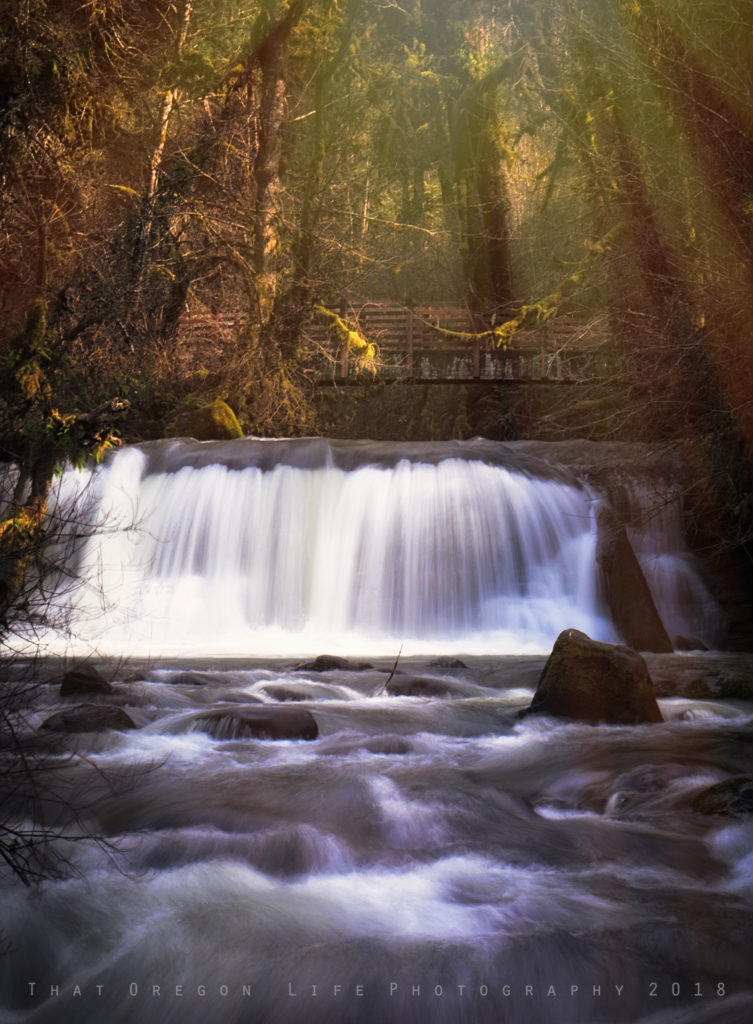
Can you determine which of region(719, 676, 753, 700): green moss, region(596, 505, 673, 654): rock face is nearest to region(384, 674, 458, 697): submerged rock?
region(719, 676, 753, 700): green moss

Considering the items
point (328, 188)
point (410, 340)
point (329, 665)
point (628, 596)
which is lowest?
point (329, 665)

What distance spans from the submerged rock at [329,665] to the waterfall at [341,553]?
1.77 meters

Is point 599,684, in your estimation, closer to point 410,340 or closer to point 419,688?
point 419,688

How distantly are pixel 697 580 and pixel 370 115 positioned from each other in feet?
63.8

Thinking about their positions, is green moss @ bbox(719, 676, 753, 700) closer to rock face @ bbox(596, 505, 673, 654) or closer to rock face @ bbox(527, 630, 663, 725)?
rock face @ bbox(527, 630, 663, 725)

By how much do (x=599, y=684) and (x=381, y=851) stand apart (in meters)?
2.92

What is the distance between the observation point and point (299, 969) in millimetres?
3484

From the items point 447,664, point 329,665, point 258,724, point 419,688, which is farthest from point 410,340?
point 258,724

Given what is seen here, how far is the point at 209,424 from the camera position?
1777 cm

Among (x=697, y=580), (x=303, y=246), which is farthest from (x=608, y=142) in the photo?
(x=303, y=246)

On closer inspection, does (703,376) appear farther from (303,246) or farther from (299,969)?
(303,246)

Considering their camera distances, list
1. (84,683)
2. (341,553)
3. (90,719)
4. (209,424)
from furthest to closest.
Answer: (209,424), (341,553), (84,683), (90,719)

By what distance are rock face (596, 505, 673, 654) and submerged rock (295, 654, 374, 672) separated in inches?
137

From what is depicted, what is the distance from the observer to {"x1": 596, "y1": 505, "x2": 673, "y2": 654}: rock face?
10.8 meters
